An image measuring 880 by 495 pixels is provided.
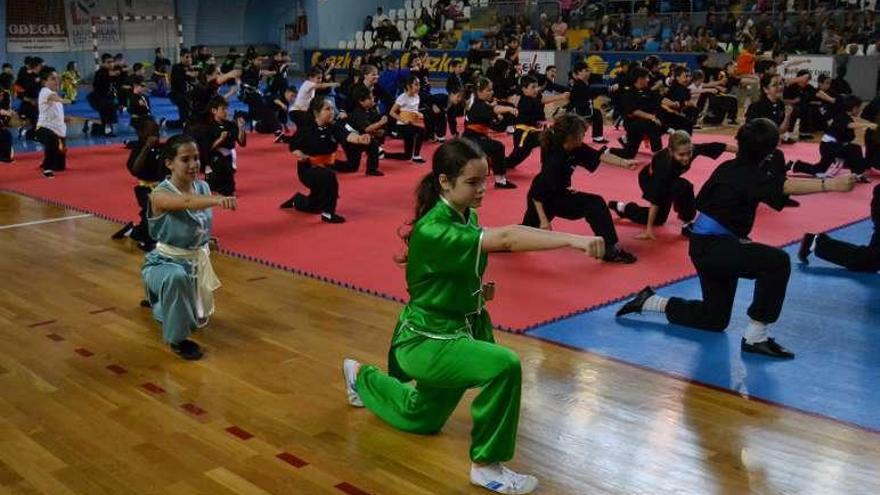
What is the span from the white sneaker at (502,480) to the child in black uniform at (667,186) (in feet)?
17.1

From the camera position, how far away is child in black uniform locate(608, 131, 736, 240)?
862 centimetres

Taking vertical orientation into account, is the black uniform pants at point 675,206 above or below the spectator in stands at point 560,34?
below

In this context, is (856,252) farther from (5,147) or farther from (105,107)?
(105,107)

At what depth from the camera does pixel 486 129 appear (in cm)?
1217

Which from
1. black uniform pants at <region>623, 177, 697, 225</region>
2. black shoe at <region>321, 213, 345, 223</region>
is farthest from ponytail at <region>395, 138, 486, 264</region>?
black shoe at <region>321, 213, 345, 223</region>

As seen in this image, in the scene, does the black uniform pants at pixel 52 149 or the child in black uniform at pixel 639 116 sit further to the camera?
the child in black uniform at pixel 639 116

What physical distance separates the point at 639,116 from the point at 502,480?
10.7 metres

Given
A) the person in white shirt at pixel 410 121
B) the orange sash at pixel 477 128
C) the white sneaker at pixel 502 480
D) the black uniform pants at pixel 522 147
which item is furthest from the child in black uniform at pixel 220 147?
the white sneaker at pixel 502 480

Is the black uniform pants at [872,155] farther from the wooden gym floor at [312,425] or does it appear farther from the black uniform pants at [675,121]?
the wooden gym floor at [312,425]

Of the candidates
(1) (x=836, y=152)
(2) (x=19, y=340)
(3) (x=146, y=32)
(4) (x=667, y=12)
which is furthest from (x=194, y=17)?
(2) (x=19, y=340)

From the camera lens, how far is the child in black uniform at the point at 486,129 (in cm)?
A: 1160

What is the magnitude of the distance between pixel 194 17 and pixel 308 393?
94.7 ft

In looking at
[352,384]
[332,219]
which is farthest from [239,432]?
[332,219]

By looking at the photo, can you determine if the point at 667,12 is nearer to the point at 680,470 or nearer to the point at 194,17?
the point at 194,17
